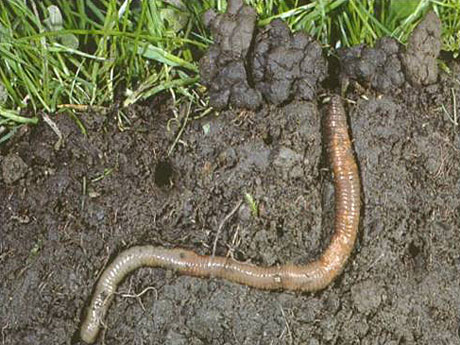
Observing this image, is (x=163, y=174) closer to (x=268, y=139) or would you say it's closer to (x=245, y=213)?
(x=245, y=213)

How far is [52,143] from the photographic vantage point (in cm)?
464

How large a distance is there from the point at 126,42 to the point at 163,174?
804mm

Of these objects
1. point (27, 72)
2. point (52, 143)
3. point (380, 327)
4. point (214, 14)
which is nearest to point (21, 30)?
point (27, 72)

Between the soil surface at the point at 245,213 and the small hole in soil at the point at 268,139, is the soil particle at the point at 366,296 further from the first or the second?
the small hole in soil at the point at 268,139

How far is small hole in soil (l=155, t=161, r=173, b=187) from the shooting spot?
15.3 feet

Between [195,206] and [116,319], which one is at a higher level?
[195,206]

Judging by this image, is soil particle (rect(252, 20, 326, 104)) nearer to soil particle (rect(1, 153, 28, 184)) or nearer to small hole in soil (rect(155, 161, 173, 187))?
small hole in soil (rect(155, 161, 173, 187))

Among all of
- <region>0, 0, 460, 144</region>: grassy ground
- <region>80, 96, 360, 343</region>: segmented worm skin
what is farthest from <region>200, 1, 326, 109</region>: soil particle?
<region>80, 96, 360, 343</region>: segmented worm skin

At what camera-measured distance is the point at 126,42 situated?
461 centimetres

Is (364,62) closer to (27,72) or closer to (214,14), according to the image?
(214,14)

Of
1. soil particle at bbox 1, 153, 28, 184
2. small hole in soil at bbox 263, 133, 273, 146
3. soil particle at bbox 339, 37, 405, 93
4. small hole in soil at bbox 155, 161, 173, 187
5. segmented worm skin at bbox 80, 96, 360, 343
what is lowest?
segmented worm skin at bbox 80, 96, 360, 343

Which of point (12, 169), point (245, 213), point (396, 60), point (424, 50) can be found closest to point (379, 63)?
point (396, 60)

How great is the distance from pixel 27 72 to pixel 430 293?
2675 millimetres

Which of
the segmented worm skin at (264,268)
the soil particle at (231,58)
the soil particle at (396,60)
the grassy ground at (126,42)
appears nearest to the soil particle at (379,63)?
the soil particle at (396,60)
